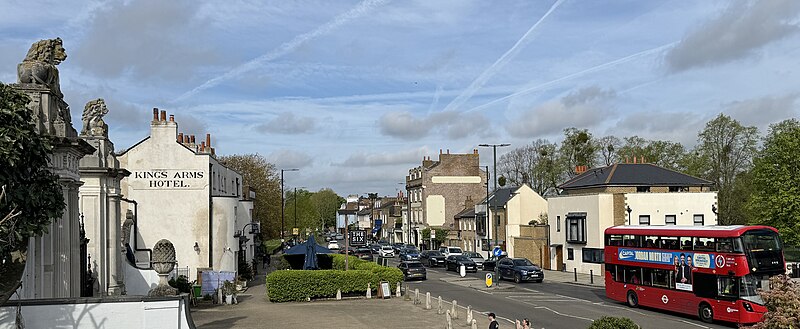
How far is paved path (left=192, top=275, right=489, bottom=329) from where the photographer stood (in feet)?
87.3

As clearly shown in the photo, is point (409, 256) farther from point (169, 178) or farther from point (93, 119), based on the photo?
point (93, 119)

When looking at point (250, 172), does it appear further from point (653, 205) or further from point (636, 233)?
point (636, 233)

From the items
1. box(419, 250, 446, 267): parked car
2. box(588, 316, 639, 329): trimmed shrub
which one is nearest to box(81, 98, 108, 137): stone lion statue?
box(588, 316, 639, 329): trimmed shrub

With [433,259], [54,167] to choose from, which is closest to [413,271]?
[433,259]

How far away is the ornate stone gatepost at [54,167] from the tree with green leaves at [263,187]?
5559 cm

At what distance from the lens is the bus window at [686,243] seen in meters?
28.0

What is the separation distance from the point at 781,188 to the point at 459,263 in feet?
73.6

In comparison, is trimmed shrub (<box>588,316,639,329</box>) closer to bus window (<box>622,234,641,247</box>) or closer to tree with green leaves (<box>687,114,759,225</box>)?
bus window (<box>622,234,641,247</box>)

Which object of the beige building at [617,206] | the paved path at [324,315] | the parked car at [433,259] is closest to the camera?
the paved path at [324,315]

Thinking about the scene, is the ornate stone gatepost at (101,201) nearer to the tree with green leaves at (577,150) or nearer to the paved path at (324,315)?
the paved path at (324,315)

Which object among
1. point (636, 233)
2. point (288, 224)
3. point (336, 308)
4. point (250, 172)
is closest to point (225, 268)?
point (336, 308)

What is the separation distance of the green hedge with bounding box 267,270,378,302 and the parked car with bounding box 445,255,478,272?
19.3m

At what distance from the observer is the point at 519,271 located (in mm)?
45500

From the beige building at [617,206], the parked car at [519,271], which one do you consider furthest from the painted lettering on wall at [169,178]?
the beige building at [617,206]
